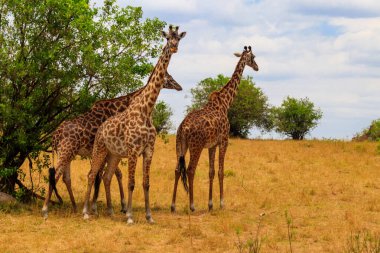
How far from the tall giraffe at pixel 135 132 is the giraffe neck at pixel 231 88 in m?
2.86

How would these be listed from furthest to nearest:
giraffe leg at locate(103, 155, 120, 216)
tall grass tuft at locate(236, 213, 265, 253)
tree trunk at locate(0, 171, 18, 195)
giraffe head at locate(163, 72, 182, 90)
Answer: tree trunk at locate(0, 171, 18, 195) → giraffe head at locate(163, 72, 182, 90) → giraffe leg at locate(103, 155, 120, 216) → tall grass tuft at locate(236, 213, 265, 253)

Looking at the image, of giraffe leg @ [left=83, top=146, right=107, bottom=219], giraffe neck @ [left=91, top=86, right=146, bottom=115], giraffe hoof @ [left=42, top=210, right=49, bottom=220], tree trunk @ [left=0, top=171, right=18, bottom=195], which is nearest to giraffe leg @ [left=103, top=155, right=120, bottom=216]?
giraffe leg @ [left=83, top=146, right=107, bottom=219]

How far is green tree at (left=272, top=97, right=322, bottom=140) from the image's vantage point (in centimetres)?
4472

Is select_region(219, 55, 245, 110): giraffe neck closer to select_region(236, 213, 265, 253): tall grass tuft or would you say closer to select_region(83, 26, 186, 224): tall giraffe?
select_region(83, 26, 186, 224): tall giraffe

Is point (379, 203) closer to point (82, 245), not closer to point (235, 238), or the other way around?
point (235, 238)

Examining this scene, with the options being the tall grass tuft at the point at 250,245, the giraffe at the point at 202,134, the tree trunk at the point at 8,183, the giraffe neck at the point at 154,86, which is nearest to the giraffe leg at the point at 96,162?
the giraffe neck at the point at 154,86

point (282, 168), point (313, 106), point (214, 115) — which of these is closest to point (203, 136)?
point (214, 115)

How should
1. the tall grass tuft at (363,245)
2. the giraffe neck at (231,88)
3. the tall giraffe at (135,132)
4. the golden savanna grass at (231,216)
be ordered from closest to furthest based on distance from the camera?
the tall grass tuft at (363,245)
the golden savanna grass at (231,216)
the tall giraffe at (135,132)
the giraffe neck at (231,88)

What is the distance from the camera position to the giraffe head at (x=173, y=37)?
40.3 feet

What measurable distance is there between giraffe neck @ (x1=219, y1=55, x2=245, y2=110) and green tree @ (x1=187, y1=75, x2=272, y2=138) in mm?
27957

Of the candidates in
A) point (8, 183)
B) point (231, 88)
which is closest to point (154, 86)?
point (231, 88)

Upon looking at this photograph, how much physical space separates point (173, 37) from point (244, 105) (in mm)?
31921

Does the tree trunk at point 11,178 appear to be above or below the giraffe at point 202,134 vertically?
below

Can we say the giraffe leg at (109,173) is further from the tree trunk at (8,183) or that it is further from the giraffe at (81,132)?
the tree trunk at (8,183)
